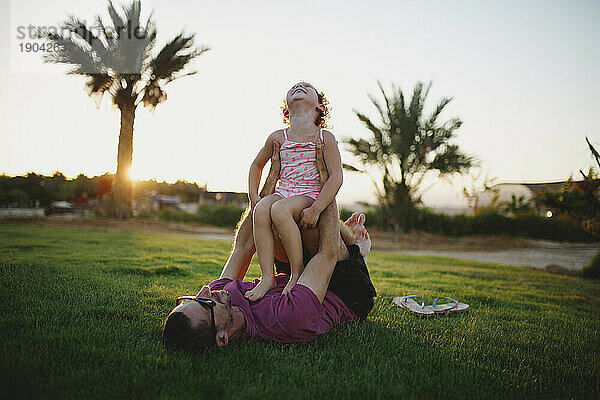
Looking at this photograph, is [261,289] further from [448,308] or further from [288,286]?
[448,308]

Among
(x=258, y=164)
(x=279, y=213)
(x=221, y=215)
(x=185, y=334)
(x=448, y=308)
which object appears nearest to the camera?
(x=185, y=334)

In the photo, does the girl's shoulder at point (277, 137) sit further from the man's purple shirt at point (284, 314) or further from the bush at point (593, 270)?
the bush at point (593, 270)

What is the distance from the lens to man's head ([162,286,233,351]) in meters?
2.01

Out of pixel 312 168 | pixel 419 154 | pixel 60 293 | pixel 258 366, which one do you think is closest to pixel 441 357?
pixel 258 366

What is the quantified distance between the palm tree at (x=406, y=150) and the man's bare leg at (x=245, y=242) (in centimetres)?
1230

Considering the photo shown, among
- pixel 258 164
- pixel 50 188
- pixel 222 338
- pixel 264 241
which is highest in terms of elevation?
pixel 50 188

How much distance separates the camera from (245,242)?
2895mm

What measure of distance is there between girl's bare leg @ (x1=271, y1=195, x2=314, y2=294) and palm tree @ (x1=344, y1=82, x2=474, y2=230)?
1267cm

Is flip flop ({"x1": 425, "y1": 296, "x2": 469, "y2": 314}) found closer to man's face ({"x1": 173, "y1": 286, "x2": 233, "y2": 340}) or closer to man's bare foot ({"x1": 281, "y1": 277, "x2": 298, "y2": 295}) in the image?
man's bare foot ({"x1": 281, "y1": 277, "x2": 298, "y2": 295})

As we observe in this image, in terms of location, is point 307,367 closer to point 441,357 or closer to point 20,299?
point 441,357

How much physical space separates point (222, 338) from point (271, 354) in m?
0.28

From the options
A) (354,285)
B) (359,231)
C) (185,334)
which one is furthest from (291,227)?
(359,231)

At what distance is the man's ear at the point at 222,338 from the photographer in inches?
82.6

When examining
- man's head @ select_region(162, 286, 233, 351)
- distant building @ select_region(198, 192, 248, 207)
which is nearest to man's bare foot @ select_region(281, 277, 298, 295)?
man's head @ select_region(162, 286, 233, 351)
